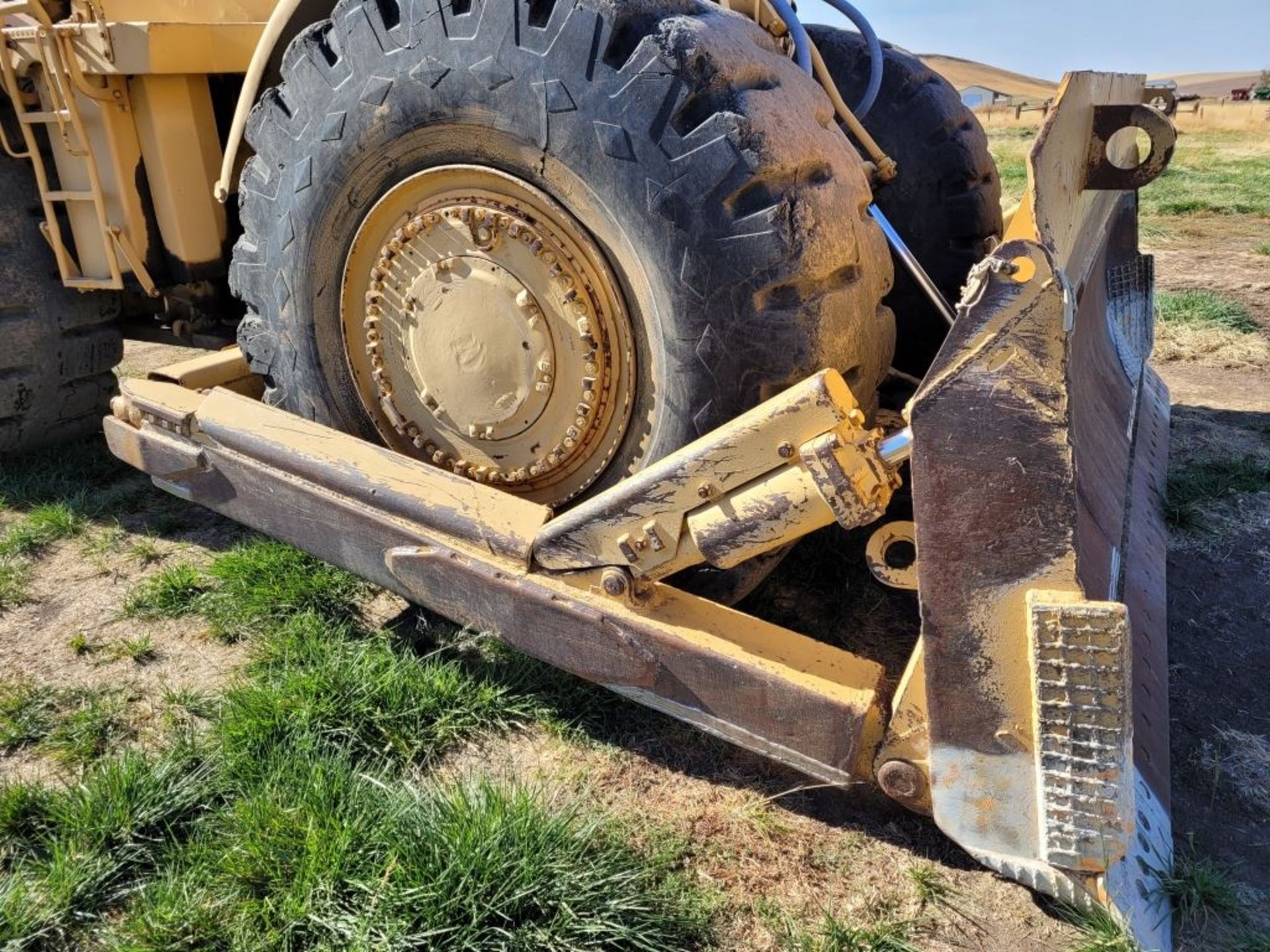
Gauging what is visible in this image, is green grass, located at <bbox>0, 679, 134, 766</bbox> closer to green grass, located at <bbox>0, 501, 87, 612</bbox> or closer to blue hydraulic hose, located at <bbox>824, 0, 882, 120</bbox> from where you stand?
green grass, located at <bbox>0, 501, 87, 612</bbox>

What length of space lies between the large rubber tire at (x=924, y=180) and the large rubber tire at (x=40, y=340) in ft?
9.37

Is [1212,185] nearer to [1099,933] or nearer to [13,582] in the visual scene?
[1099,933]

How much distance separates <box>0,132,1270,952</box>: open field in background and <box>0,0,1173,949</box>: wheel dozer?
9.6 inches

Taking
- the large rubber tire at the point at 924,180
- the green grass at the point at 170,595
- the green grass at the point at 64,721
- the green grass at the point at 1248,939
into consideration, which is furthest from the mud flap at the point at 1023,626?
the green grass at the point at 170,595

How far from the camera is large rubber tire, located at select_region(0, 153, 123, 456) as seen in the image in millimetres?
3506

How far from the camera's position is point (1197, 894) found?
1.85 meters

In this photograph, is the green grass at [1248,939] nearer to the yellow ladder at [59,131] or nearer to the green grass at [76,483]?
the yellow ladder at [59,131]

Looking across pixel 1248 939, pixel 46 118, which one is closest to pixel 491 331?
pixel 1248 939

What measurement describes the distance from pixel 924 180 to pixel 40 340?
3.23 meters

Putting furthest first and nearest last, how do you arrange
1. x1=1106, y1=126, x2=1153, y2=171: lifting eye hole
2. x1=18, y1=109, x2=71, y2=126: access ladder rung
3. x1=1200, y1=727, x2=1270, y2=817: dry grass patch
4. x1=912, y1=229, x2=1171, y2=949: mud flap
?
x1=18, y1=109, x2=71, y2=126: access ladder rung < x1=1106, y1=126, x2=1153, y2=171: lifting eye hole < x1=1200, y1=727, x2=1270, y2=817: dry grass patch < x1=912, y1=229, x2=1171, y2=949: mud flap

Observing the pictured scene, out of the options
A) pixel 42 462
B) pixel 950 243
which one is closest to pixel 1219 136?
pixel 950 243

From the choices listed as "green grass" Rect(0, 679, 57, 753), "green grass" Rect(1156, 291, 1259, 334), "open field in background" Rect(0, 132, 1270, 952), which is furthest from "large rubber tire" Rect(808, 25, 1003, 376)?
"green grass" Rect(1156, 291, 1259, 334)

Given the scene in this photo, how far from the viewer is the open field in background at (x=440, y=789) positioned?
1822mm

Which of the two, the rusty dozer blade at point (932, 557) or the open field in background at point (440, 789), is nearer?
the rusty dozer blade at point (932, 557)
